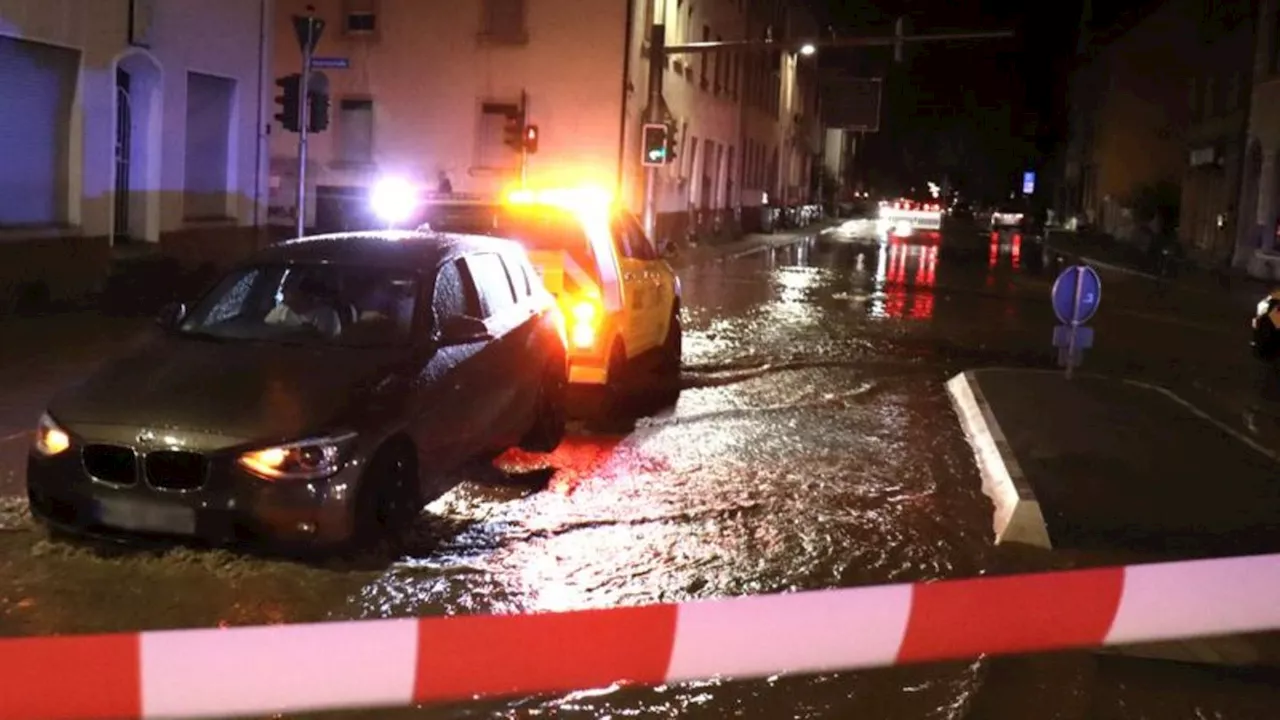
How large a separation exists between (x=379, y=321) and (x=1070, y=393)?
23.8 ft

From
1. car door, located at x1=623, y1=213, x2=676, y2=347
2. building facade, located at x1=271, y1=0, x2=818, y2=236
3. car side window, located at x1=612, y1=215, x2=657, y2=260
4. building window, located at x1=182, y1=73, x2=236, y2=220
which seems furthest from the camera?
building facade, located at x1=271, y1=0, x2=818, y2=236

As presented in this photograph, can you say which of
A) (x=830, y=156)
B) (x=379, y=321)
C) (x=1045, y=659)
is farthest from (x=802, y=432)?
(x=830, y=156)

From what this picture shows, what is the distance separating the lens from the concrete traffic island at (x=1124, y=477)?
299 inches

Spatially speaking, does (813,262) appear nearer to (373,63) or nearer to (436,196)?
(373,63)

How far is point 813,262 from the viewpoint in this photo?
114 feet

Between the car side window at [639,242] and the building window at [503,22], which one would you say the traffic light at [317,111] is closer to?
the car side window at [639,242]

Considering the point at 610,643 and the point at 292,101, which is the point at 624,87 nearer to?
the point at 292,101

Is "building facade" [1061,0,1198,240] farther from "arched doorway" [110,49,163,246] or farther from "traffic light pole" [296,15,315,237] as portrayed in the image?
"traffic light pole" [296,15,315,237]

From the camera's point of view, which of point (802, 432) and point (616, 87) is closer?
point (802, 432)

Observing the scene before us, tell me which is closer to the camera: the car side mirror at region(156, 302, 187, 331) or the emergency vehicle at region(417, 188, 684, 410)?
the car side mirror at region(156, 302, 187, 331)

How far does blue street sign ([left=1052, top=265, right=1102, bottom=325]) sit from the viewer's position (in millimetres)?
12203

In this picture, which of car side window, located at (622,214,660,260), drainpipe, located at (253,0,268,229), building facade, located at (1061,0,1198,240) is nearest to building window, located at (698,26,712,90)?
building facade, located at (1061,0,1198,240)

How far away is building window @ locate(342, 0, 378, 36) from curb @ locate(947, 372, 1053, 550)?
24.3m

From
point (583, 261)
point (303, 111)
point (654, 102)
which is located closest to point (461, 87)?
point (654, 102)
